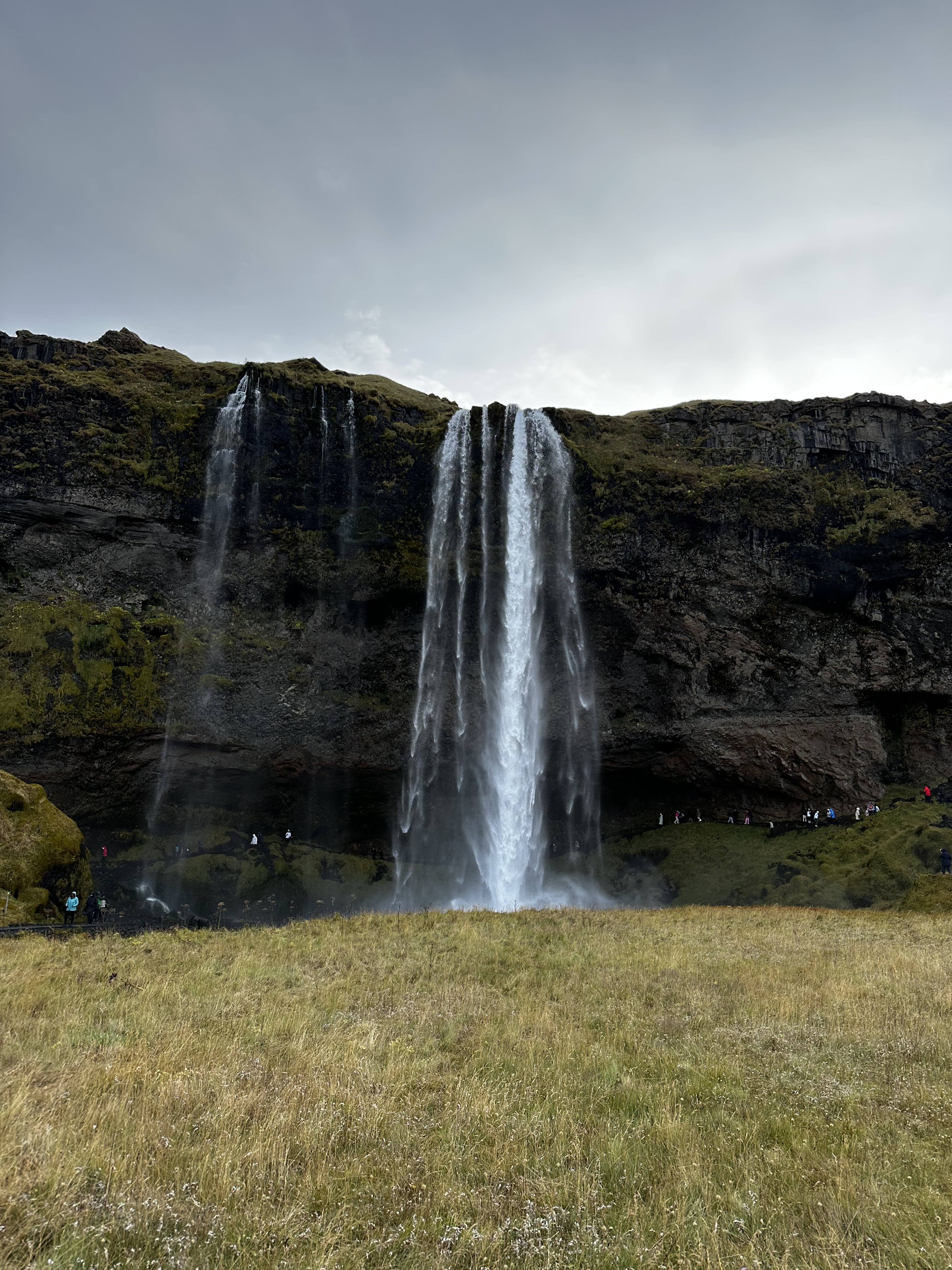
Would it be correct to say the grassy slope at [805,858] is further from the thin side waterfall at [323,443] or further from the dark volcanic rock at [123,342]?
the dark volcanic rock at [123,342]

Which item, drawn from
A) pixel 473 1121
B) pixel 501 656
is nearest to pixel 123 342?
pixel 501 656

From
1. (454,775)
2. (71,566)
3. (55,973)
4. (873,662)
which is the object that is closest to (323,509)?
(71,566)

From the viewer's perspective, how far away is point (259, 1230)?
386 centimetres

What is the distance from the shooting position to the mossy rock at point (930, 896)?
76.7 feet

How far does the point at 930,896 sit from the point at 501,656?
2231cm

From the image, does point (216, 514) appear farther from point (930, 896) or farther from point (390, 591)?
point (930, 896)

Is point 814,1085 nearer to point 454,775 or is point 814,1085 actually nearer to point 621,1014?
point 621,1014

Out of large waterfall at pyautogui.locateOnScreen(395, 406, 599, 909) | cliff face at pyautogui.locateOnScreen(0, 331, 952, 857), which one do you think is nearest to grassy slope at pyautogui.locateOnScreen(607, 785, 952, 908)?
cliff face at pyautogui.locateOnScreen(0, 331, 952, 857)

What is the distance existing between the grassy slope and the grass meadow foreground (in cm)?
2351

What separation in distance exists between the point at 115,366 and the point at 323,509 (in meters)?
15.4

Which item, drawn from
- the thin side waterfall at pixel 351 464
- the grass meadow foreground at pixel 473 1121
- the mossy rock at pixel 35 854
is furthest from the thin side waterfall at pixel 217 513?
the grass meadow foreground at pixel 473 1121

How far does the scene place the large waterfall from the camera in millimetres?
38906

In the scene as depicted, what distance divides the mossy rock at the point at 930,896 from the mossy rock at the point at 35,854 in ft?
95.2

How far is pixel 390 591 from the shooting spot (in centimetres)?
3888
